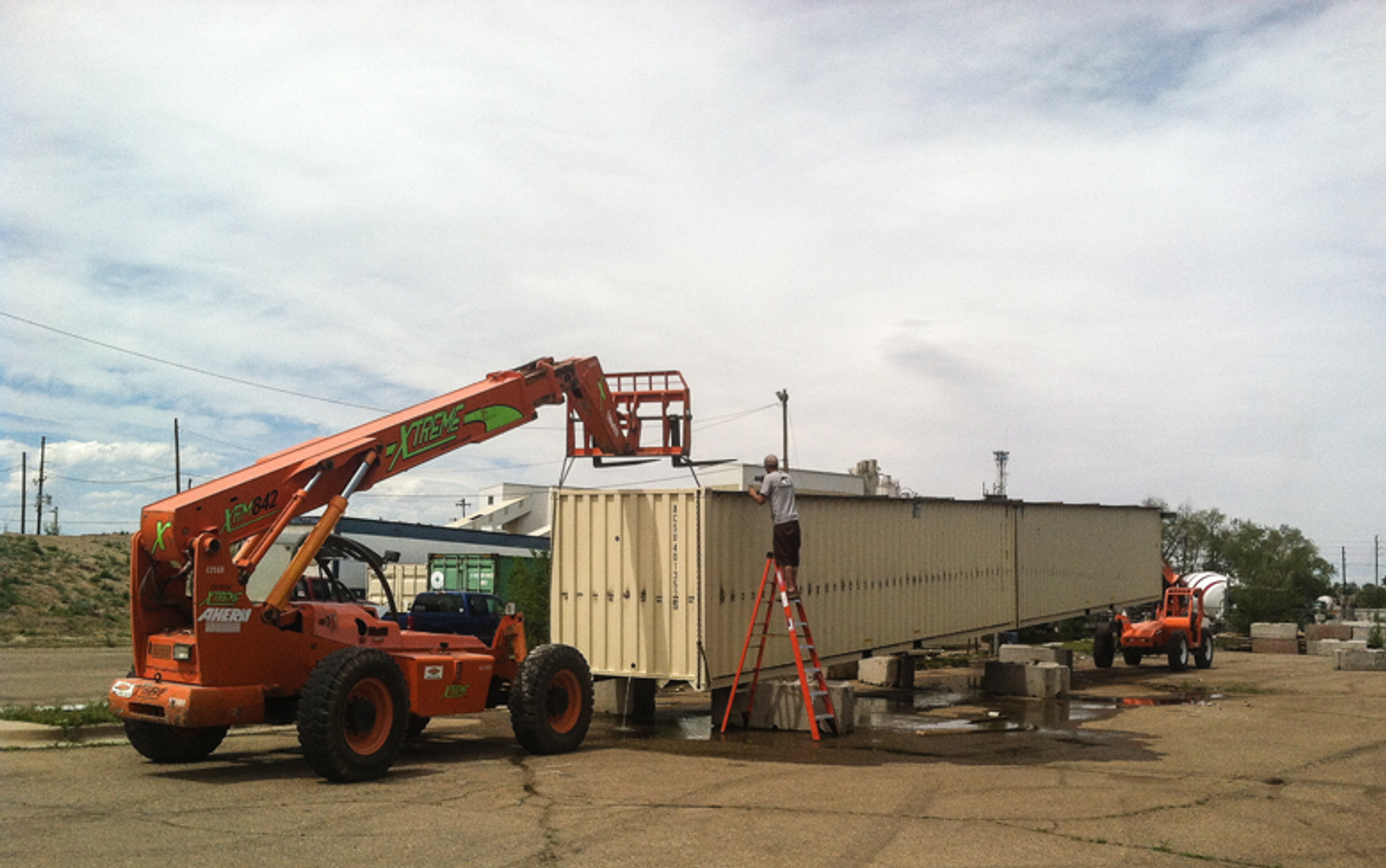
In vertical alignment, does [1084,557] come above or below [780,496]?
below

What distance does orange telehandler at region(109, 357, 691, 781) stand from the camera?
31.3ft

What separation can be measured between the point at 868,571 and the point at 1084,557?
9.71 m

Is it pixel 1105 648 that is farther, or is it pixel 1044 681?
pixel 1105 648

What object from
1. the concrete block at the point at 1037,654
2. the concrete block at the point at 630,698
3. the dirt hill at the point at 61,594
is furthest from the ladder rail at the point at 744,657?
the dirt hill at the point at 61,594

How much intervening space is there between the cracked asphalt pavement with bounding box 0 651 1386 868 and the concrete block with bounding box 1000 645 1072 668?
764 cm

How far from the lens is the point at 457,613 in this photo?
74.1 ft

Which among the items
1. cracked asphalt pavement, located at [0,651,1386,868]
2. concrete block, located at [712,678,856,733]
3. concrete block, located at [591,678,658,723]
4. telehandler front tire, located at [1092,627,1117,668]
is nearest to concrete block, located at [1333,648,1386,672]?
telehandler front tire, located at [1092,627,1117,668]

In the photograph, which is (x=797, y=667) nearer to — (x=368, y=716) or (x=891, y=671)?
(x=368, y=716)

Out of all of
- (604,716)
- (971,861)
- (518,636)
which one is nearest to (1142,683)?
(604,716)

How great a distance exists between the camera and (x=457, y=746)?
12312mm

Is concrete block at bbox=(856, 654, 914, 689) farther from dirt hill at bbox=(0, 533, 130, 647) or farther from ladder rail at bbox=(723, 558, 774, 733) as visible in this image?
dirt hill at bbox=(0, 533, 130, 647)

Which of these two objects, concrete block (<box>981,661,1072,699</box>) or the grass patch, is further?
concrete block (<box>981,661,1072,699</box>)

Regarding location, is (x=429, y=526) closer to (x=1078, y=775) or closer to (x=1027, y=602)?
(x=1027, y=602)

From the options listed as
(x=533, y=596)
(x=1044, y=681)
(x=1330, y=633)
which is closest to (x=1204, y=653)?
(x=1044, y=681)
